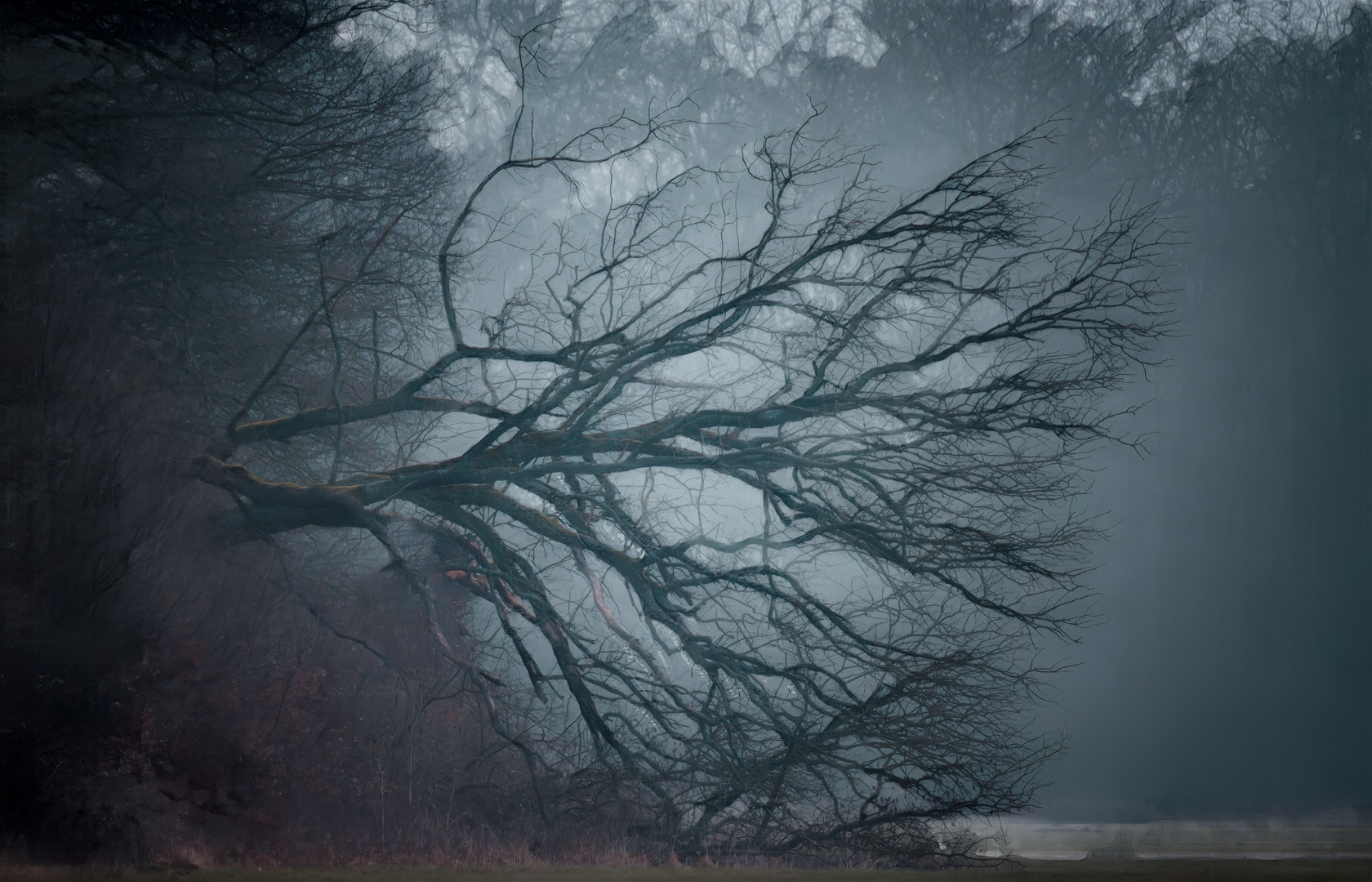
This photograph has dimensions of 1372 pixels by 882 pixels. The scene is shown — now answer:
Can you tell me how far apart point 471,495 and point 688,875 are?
3993 millimetres

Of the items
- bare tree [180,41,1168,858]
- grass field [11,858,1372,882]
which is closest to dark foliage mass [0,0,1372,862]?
bare tree [180,41,1168,858]

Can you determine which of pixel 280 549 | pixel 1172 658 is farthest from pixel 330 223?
pixel 1172 658

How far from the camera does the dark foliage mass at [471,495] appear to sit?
7039 mm

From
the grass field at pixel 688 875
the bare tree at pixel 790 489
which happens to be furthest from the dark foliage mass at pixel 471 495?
the grass field at pixel 688 875

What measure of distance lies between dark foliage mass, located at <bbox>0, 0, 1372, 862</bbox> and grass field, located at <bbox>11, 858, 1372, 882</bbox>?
1155mm

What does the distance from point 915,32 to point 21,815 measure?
18821 mm

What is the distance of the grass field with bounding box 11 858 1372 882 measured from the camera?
4.82m

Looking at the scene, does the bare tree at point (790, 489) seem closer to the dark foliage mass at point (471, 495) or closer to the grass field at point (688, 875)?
the dark foliage mass at point (471, 495)

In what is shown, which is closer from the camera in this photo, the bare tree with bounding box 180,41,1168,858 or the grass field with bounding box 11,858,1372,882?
the grass field with bounding box 11,858,1372,882

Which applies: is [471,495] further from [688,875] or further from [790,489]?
[688,875]

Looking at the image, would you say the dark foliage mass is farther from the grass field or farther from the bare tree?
the grass field

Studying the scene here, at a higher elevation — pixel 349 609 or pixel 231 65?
pixel 231 65

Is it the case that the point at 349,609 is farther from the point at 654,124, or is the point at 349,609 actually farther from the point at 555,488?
the point at 654,124

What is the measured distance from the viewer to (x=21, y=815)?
6590mm
